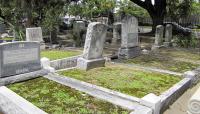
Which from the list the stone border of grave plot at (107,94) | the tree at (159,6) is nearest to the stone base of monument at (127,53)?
the stone border of grave plot at (107,94)

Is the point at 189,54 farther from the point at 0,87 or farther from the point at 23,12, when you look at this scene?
the point at 23,12

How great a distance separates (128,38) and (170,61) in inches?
81.8

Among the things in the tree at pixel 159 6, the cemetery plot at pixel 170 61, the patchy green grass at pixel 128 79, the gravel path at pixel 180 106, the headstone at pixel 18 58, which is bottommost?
the gravel path at pixel 180 106

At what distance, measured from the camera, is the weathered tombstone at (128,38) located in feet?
34.7

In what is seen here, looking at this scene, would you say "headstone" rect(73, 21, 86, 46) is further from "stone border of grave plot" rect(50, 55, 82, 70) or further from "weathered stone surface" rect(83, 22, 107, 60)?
"weathered stone surface" rect(83, 22, 107, 60)

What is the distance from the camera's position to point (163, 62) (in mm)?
10328

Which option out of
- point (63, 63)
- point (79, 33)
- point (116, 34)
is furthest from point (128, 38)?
point (116, 34)

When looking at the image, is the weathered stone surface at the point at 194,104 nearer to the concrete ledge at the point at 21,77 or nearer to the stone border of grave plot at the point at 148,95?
the stone border of grave plot at the point at 148,95

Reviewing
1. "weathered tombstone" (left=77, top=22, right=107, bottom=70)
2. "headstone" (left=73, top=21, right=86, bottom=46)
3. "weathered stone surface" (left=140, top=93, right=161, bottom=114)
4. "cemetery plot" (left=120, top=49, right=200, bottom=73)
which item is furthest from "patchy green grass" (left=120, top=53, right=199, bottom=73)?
"headstone" (left=73, top=21, right=86, bottom=46)

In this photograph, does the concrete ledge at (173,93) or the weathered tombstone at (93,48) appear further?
the weathered tombstone at (93,48)

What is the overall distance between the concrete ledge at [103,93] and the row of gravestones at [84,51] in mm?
813

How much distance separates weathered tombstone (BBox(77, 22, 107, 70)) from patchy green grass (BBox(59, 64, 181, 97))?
10.2 inches

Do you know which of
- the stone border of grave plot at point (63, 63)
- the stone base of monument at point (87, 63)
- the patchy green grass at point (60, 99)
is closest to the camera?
the patchy green grass at point (60, 99)

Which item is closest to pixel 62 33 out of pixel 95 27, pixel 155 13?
pixel 155 13
